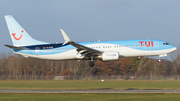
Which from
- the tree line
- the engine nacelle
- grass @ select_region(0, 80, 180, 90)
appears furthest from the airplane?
the tree line

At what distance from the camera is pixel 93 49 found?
128ft

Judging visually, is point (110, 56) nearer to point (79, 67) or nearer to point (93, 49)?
point (93, 49)

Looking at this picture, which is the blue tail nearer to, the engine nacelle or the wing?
the wing

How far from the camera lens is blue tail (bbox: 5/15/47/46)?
43.2m

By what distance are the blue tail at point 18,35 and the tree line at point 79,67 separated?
99.9 ft

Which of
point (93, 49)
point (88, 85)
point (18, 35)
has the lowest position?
point (88, 85)

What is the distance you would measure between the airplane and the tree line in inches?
1250

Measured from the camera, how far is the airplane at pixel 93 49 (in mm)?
39062

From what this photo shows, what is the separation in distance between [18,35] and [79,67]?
43.2 m

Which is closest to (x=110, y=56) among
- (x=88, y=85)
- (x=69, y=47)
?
(x=69, y=47)

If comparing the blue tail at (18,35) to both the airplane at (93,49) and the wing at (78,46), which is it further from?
the wing at (78,46)

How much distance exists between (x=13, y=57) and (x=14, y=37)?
35.7 meters

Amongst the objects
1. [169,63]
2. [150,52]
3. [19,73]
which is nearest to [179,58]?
[169,63]

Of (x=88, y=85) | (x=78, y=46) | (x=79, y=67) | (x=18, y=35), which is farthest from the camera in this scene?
(x=79, y=67)
